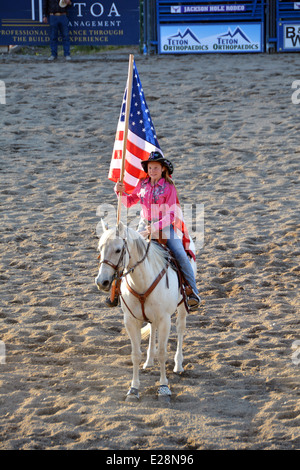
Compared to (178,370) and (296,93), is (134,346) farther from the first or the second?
(296,93)

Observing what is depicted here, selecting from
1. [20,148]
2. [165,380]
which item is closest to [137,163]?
[165,380]

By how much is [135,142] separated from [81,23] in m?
12.2

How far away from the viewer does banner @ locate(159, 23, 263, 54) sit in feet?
59.1

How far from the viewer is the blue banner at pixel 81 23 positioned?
17797mm

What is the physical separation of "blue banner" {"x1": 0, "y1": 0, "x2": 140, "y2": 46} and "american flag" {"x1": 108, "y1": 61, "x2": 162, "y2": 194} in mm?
11921

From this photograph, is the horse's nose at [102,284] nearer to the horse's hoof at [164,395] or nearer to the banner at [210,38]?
the horse's hoof at [164,395]

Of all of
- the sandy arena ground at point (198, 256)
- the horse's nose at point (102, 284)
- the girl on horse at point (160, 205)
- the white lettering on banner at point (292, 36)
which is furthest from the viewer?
the white lettering on banner at point (292, 36)

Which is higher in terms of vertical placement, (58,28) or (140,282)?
(58,28)

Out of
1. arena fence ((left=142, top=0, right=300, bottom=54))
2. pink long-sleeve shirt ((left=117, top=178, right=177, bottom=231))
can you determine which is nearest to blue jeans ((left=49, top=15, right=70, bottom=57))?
arena fence ((left=142, top=0, right=300, bottom=54))

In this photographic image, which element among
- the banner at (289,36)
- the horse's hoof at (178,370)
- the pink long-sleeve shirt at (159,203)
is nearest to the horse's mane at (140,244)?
→ the pink long-sleeve shirt at (159,203)

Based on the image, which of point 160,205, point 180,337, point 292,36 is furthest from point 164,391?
point 292,36

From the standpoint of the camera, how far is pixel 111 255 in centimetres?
540

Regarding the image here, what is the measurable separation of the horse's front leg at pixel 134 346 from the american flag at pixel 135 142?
1391mm

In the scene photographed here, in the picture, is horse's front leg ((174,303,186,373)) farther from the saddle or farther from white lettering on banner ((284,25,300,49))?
white lettering on banner ((284,25,300,49))
